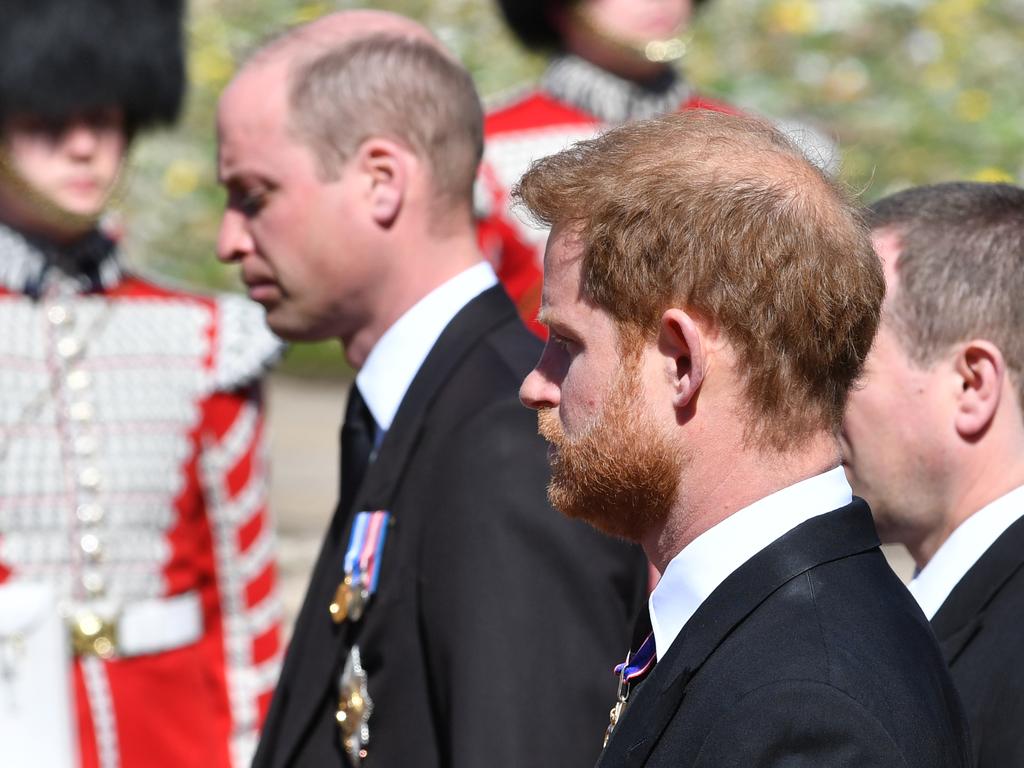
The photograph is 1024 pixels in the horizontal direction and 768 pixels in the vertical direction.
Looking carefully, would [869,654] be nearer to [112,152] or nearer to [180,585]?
[180,585]

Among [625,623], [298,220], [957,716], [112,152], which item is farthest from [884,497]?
[112,152]

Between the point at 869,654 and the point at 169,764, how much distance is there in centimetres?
251

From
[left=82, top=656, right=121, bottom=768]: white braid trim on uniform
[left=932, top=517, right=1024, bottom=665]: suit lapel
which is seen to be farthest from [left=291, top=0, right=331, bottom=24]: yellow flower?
[left=932, top=517, right=1024, bottom=665]: suit lapel

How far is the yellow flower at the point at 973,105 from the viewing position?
25.2ft

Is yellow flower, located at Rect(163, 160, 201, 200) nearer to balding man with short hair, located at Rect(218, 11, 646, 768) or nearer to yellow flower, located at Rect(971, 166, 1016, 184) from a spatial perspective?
yellow flower, located at Rect(971, 166, 1016, 184)

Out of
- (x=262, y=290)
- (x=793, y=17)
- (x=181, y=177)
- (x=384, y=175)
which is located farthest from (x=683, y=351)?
(x=793, y=17)


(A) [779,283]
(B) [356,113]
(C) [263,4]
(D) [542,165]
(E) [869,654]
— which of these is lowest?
(E) [869,654]

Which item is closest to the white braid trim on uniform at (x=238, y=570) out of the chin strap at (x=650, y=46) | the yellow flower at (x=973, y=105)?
the chin strap at (x=650, y=46)

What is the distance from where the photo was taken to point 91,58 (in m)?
4.20

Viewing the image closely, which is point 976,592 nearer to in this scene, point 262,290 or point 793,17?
point 262,290

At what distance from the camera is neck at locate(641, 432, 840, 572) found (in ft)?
5.32

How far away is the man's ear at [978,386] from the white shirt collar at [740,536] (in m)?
0.66

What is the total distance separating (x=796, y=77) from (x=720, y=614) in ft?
22.8

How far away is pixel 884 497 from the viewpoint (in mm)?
2330
